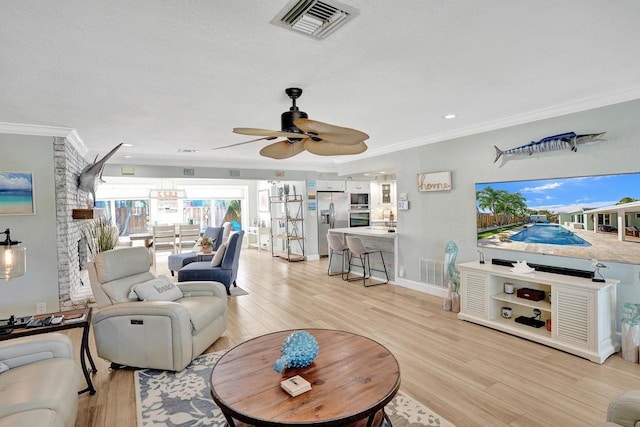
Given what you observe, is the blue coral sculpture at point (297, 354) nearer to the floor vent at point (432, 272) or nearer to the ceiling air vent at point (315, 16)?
the ceiling air vent at point (315, 16)

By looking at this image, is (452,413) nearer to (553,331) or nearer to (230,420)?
(230,420)

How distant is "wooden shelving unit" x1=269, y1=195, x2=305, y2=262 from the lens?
27.9 feet

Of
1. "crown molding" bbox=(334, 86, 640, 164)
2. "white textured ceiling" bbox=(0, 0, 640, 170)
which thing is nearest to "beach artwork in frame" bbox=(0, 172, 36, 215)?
"white textured ceiling" bbox=(0, 0, 640, 170)

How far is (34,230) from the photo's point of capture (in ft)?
13.0

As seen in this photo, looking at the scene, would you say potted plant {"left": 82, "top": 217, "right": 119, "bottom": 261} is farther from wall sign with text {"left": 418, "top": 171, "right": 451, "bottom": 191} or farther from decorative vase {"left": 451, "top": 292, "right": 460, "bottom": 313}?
decorative vase {"left": 451, "top": 292, "right": 460, "bottom": 313}

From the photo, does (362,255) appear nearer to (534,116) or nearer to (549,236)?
(549,236)

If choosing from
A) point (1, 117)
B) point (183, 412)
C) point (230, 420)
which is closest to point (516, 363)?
point (230, 420)

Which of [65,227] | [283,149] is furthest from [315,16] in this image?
[65,227]

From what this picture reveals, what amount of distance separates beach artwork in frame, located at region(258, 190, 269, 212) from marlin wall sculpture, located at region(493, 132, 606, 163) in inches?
304

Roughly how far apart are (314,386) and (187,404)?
3.89 ft

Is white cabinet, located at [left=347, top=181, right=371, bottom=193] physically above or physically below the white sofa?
→ above

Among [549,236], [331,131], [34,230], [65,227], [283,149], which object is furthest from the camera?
[65,227]

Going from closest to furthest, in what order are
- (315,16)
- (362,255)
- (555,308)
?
1. (315,16)
2. (555,308)
3. (362,255)

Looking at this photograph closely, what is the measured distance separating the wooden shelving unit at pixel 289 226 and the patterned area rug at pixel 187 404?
5.46 metres
